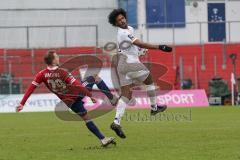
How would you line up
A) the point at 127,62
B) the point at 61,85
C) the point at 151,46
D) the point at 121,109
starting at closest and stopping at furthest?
the point at 61,85 → the point at 151,46 → the point at 121,109 → the point at 127,62

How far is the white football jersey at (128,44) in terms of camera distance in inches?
597

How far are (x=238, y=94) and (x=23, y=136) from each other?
709 inches

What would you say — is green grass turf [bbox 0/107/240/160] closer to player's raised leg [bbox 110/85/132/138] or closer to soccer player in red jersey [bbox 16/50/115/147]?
player's raised leg [bbox 110/85/132/138]

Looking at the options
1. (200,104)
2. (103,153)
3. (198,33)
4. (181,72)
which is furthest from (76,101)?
(198,33)

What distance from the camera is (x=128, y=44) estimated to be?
15.5 metres

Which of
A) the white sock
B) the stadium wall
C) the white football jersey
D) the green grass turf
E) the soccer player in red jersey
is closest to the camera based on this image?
the green grass turf

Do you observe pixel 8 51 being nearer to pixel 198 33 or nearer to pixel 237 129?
pixel 198 33

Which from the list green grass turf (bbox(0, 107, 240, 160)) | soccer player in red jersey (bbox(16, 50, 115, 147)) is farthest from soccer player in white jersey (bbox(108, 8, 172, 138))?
soccer player in red jersey (bbox(16, 50, 115, 147))

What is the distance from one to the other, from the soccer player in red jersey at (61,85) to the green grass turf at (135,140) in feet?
2.49

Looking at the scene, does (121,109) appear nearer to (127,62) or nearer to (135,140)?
(135,140)

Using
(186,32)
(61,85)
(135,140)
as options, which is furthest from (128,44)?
(186,32)

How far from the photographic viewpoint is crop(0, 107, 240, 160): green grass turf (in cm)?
1289

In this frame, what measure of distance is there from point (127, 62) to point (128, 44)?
0.77 m

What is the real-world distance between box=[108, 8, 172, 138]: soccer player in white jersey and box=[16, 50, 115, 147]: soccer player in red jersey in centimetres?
97
